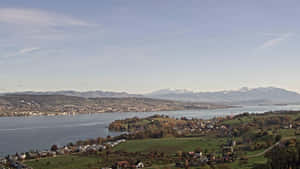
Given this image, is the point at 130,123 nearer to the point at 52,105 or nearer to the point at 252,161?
the point at 252,161

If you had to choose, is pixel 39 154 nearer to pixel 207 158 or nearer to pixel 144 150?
pixel 144 150

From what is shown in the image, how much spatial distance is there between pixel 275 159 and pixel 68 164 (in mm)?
22432

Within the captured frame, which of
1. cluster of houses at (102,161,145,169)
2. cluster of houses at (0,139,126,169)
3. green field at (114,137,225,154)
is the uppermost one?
green field at (114,137,225,154)

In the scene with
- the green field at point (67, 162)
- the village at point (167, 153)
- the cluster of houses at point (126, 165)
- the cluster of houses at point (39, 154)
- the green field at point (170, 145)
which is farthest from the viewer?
the green field at point (170, 145)

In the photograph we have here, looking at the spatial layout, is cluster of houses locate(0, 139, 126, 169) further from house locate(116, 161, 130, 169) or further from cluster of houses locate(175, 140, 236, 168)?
cluster of houses locate(175, 140, 236, 168)

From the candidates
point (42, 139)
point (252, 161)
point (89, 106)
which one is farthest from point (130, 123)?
point (89, 106)

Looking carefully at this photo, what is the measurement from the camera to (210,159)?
3881 centimetres

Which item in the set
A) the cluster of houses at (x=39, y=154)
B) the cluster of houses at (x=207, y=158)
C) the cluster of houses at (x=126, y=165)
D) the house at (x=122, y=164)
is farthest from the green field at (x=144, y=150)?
the house at (x=122, y=164)

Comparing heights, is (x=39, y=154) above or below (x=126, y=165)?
below

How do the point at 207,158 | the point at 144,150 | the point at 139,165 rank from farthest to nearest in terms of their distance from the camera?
the point at 144,150, the point at 207,158, the point at 139,165

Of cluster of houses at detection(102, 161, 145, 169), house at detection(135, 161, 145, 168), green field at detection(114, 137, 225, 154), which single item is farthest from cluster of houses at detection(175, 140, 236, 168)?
cluster of houses at detection(102, 161, 145, 169)

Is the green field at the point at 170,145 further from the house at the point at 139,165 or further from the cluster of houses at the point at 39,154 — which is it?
the house at the point at 139,165

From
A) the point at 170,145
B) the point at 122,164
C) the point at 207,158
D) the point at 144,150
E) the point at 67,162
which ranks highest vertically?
the point at 207,158

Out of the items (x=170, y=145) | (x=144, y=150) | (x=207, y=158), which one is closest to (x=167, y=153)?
(x=144, y=150)
